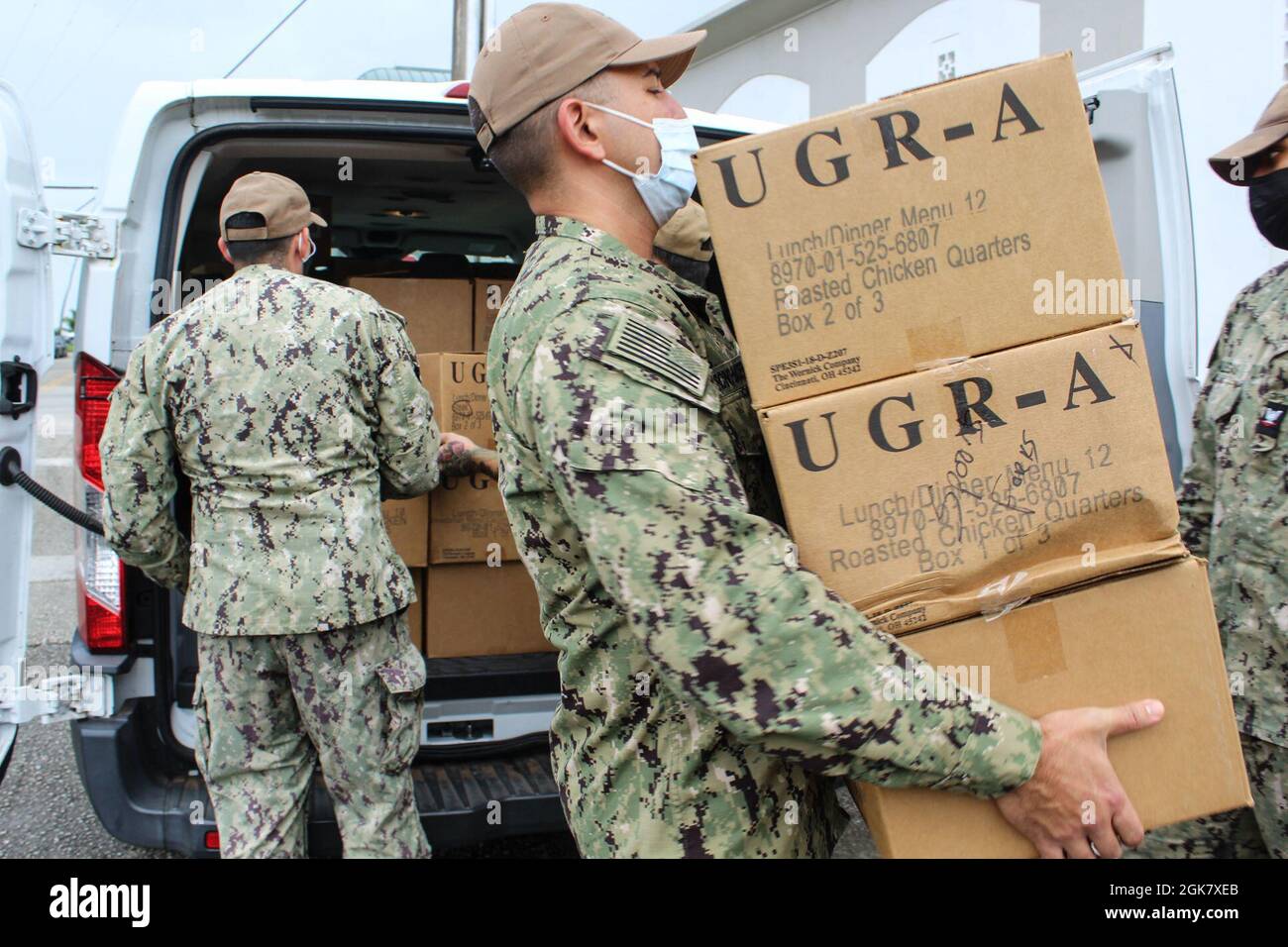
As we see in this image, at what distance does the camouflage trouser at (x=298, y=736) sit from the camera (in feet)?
6.89

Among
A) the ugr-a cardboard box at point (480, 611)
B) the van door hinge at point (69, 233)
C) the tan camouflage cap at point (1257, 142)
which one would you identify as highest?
the van door hinge at point (69, 233)

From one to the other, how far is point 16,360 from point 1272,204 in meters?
2.38

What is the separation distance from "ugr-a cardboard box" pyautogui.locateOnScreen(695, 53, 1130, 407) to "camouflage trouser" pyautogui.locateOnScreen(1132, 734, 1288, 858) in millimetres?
960

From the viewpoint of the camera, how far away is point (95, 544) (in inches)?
88.4

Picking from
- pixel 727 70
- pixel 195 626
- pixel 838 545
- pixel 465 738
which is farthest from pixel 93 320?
pixel 727 70

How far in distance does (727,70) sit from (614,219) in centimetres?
1049

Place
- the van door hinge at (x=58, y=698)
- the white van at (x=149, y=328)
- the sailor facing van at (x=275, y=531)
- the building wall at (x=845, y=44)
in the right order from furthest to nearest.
A: the building wall at (x=845, y=44)
the sailor facing van at (x=275, y=531)
the white van at (x=149, y=328)
the van door hinge at (x=58, y=698)

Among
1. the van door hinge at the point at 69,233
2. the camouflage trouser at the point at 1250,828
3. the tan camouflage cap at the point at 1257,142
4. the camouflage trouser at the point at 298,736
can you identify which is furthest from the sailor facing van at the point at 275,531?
the tan camouflage cap at the point at 1257,142

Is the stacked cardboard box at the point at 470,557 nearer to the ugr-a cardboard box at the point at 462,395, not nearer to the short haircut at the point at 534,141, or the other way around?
the ugr-a cardboard box at the point at 462,395

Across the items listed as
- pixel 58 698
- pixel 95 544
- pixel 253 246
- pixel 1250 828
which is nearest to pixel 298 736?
pixel 58 698

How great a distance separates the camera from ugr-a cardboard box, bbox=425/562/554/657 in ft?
9.69

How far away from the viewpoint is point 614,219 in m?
1.22
